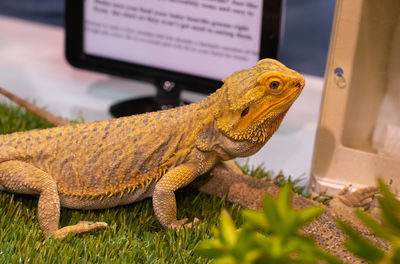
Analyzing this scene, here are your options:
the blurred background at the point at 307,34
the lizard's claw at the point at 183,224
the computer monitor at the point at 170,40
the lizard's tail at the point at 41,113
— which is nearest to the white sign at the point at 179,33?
the computer monitor at the point at 170,40

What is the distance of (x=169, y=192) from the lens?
1227 mm

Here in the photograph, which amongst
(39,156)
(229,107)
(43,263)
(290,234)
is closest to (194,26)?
(229,107)

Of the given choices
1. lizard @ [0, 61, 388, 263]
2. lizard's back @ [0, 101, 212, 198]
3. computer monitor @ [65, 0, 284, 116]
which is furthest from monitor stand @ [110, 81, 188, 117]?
lizard's back @ [0, 101, 212, 198]

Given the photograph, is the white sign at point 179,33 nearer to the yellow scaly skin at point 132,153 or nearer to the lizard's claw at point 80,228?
the yellow scaly skin at point 132,153

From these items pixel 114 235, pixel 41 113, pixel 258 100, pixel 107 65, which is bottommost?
pixel 114 235

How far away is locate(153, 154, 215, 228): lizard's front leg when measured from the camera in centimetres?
123

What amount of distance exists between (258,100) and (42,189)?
0.55 meters

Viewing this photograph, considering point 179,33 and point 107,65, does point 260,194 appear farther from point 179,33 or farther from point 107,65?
point 107,65

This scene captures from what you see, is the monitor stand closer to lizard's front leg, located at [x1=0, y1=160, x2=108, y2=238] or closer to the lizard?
the lizard

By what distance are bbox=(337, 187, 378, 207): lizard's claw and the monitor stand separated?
77 centimetres

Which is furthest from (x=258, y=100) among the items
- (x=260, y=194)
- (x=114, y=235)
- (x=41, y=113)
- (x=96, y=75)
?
(x=96, y=75)

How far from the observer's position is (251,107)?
46.5 inches

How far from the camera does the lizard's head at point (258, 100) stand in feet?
3.78

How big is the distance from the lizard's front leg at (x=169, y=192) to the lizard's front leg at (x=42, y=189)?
0.44 ft
